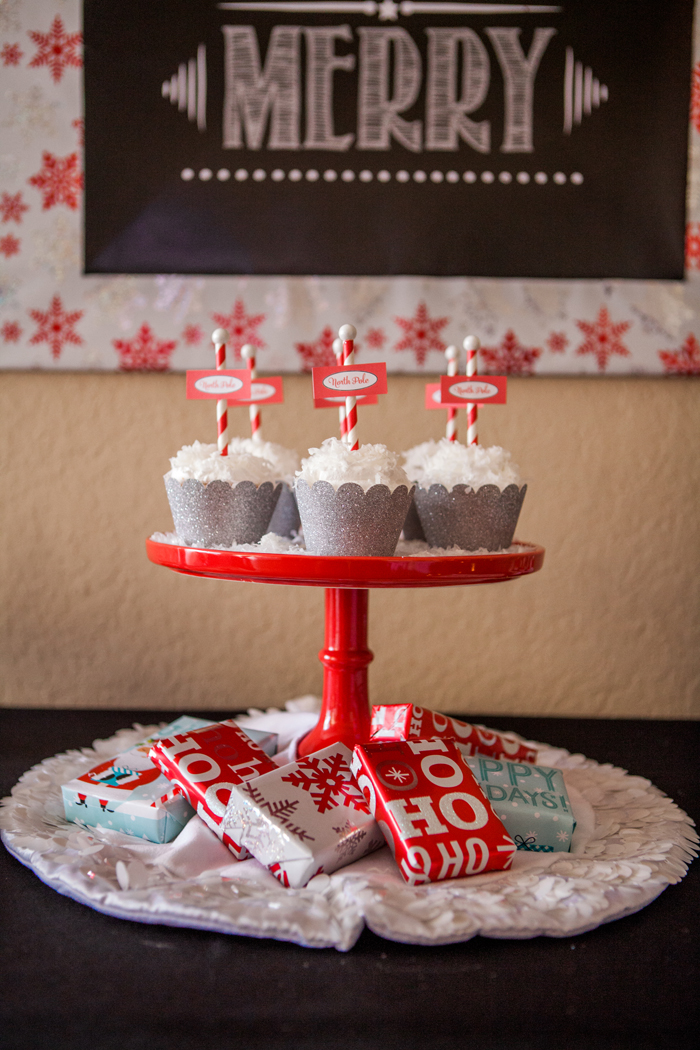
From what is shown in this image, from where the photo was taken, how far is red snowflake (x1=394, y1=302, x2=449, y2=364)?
1.54 m

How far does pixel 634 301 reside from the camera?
1.53 metres

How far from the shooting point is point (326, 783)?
793 mm

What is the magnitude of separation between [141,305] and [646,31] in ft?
3.53

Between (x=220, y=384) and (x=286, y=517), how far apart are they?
0.23m

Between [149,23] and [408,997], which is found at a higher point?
[149,23]

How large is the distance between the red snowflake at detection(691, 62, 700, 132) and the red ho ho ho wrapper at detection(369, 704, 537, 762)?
3.99 feet

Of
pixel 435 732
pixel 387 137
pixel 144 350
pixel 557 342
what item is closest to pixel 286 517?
pixel 435 732

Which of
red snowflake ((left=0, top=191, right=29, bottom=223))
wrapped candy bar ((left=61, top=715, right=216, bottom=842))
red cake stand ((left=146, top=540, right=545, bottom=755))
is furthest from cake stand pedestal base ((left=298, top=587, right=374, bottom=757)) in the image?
red snowflake ((left=0, top=191, right=29, bottom=223))

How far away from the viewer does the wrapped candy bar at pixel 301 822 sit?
723 mm

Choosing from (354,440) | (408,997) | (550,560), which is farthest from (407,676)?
(408,997)

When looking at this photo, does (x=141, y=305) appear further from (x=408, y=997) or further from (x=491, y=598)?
(x=408, y=997)

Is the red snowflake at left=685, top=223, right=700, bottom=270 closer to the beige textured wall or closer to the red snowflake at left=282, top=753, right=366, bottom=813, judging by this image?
the beige textured wall

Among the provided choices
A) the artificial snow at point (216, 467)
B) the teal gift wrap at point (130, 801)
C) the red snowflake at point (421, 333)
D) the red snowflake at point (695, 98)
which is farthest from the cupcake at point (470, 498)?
the red snowflake at point (695, 98)

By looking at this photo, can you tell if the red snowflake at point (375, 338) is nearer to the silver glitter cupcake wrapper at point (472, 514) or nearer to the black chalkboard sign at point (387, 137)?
the black chalkboard sign at point (387, 137)
